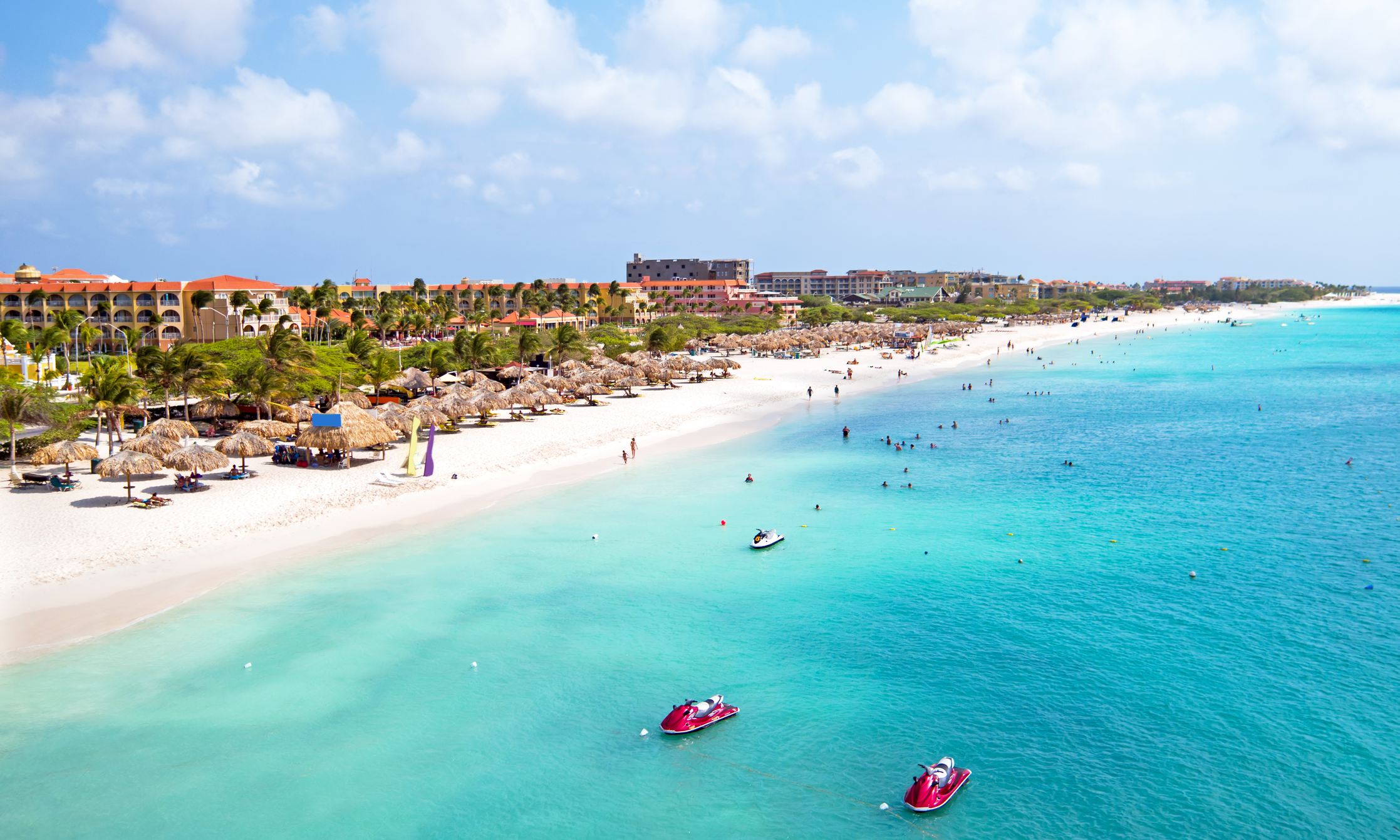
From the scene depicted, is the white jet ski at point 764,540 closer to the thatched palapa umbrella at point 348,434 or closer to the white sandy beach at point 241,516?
the white sandy beach at point 241,516

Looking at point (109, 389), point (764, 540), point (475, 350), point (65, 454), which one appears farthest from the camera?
point (475, 350)

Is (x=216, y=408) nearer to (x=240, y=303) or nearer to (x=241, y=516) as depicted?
(x=241, y=516)

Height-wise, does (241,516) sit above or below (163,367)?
below

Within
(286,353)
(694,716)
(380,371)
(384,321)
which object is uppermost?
(384,321)

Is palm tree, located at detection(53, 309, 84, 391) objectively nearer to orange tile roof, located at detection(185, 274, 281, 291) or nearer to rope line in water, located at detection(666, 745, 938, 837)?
orange tile roof, located at detection(185, 274, 281, 291)

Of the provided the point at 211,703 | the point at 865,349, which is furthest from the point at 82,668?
the point at 865,349

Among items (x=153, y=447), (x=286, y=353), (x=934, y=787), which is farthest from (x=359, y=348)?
(x=934, y=787)
